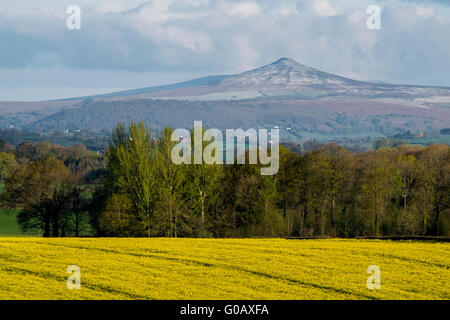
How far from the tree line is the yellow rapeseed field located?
22.5 m

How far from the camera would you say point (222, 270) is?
1256 inches

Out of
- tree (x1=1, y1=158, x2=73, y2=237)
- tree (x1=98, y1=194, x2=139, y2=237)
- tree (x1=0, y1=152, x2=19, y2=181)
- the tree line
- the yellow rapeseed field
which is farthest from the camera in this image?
tree (x1=0, y1=152, x2=19, y2=181)

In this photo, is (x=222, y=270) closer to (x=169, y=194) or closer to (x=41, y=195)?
(x=169, y=194)

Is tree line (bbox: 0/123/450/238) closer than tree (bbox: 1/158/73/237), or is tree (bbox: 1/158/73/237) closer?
tree line (bbox: 0/123/450/238)

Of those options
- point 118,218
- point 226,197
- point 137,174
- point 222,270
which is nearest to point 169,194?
point 137,174

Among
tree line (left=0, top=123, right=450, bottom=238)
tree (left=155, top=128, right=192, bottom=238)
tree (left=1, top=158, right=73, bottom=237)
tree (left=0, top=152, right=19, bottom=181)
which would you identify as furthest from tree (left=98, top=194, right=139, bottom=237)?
tree (left=0, top=152, right=19, bottom=181)

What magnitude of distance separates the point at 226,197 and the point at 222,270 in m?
42.9

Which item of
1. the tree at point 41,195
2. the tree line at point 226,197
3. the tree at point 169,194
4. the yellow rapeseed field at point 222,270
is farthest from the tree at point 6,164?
the yellow rapeseed field at point 222,270

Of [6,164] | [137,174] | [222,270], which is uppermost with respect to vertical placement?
[6,164]

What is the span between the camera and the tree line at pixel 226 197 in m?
66.2

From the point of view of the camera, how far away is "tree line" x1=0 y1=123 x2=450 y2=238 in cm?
6619

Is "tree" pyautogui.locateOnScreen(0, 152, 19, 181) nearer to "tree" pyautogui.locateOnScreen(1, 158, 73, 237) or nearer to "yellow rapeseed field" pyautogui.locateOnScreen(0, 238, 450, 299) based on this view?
"tree" pyautogui.locateOnScreen(1, 158, 73, 237)

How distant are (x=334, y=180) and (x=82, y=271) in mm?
52197

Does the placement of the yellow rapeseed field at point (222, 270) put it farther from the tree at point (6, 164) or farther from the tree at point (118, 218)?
the tree at point (6, 164)
